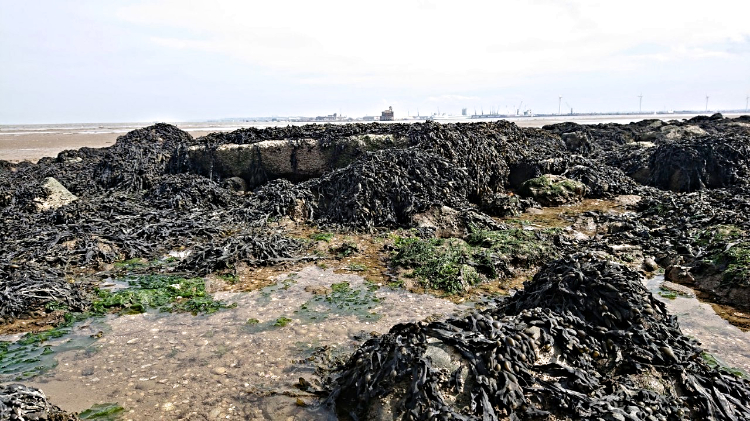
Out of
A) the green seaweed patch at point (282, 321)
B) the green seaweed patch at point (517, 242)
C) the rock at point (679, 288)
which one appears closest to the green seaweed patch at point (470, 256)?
the green seaweed patch at point (517, 242)

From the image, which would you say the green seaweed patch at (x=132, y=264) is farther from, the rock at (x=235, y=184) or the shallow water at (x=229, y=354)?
the rock at (x=235, y=184)

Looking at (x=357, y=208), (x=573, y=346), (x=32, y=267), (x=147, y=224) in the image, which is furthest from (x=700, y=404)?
(x=147, y=224)

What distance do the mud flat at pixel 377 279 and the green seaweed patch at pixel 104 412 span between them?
0.05m

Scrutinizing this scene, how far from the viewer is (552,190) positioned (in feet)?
32.7

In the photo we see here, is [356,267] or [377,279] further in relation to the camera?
[356,267]

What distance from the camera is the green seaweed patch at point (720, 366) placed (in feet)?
11.6

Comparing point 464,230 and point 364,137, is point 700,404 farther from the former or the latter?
point 364,137

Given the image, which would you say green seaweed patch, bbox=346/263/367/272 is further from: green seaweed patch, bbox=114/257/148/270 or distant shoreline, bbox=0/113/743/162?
distant shoreline, bbox=0/113/743/162

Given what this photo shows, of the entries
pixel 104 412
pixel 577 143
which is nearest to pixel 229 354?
pixel 104 412

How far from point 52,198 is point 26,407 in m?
8.38

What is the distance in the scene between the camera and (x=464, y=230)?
7.73 m

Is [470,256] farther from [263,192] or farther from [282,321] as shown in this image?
[263,192]

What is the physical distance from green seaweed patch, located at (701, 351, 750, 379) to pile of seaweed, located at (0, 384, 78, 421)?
4.84 metres

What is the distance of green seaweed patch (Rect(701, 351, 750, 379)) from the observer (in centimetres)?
353
